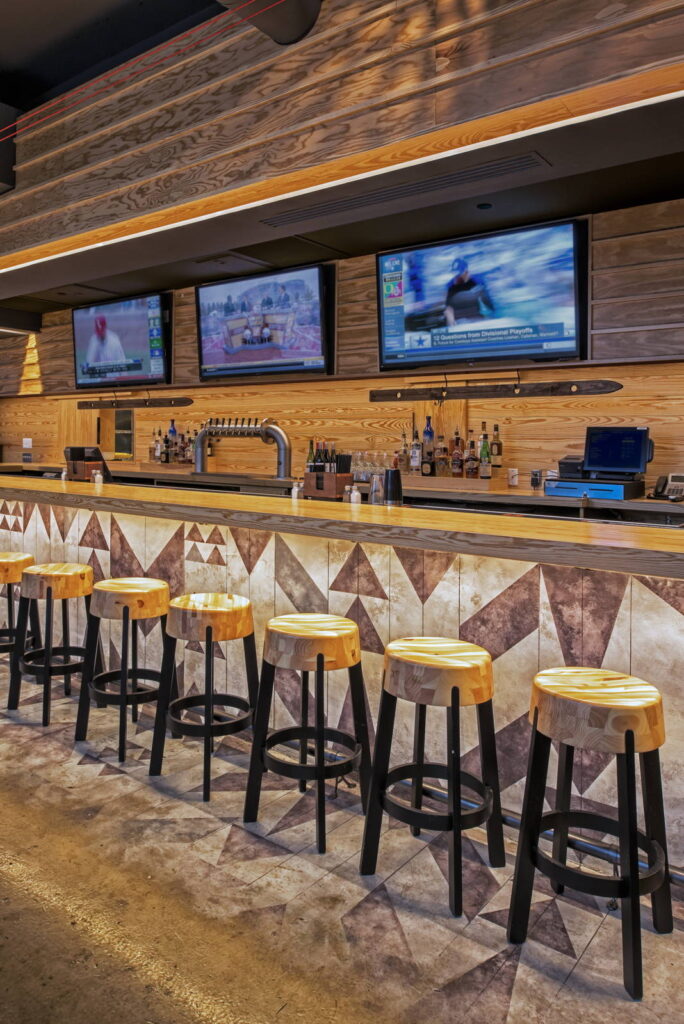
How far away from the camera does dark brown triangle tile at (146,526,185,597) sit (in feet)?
10.8

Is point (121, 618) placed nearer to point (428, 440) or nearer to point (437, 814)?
point (437, 814)

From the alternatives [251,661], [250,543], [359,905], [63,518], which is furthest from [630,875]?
[63,518]

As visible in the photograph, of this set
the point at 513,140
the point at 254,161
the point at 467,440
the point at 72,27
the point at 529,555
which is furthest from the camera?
the point at 467,440

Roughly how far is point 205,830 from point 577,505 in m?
2.80

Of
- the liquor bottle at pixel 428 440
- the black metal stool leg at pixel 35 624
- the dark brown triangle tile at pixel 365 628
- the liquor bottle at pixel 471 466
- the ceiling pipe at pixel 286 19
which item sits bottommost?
the black metal stool leg at pixel 35 624

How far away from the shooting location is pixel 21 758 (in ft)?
9.09

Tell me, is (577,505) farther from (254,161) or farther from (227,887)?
(227,887)

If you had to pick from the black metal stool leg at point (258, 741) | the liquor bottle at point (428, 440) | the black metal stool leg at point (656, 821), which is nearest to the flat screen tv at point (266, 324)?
the liquor bottle at point (428, 440)

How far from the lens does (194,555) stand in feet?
10.6

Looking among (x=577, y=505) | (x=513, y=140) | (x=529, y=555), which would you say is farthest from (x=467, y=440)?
(x=529, y=555)

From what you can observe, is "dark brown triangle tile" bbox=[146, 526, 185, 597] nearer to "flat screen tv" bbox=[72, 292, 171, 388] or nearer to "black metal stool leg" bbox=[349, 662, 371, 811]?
"black metal stool leg" bbox=[349, 662, 371, 811]

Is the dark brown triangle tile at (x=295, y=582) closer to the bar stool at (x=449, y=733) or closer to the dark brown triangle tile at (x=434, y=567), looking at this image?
the dark brown triangle tile at (x=434, y=567)

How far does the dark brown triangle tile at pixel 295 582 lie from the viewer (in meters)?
2.77

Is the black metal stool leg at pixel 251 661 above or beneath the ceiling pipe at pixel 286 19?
beneath
